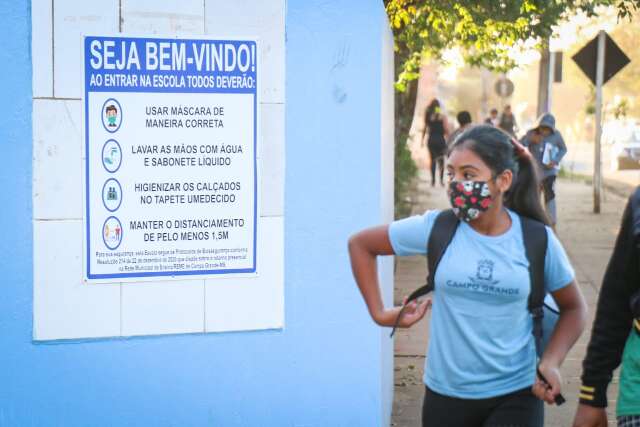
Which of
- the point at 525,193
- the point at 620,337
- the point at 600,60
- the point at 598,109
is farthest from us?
the point at 598,109

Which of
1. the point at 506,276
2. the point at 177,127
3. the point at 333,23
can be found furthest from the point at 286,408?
the point at 506,276

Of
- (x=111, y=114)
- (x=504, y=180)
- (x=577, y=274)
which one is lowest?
(x=577, y=274)

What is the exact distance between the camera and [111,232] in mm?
5141

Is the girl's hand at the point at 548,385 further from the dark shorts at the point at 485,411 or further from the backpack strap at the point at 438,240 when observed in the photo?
the backpack strap at the point at 438,240

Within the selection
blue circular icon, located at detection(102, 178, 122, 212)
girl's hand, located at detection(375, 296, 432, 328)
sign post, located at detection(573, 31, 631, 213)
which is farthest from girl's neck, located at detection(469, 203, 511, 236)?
sign post, located at detection(573, 31, 631, 213)

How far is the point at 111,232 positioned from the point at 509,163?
6.99ft

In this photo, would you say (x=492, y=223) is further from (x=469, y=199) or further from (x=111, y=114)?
(x=111, y=114)

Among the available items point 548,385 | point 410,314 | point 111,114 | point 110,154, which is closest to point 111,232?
point 110,154

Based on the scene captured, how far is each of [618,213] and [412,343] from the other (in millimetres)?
11561

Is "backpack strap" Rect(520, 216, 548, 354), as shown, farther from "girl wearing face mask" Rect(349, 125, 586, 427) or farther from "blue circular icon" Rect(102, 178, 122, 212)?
"blue circular icon" Rect(102, 178, 122, 212)

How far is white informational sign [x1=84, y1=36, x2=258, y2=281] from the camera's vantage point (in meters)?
5.10

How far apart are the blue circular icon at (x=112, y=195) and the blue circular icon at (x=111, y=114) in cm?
24

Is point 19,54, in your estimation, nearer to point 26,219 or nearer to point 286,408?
point 26,219

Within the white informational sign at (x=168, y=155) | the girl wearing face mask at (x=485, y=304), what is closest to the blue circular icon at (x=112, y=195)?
the white informational sign at (x=168, y=155)
